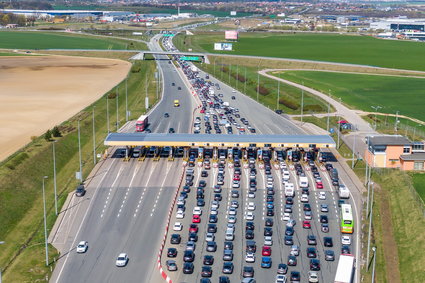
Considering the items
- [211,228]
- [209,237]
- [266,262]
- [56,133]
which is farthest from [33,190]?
[266,262]

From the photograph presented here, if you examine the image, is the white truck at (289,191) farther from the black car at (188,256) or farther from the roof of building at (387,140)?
the black car at (188,256)

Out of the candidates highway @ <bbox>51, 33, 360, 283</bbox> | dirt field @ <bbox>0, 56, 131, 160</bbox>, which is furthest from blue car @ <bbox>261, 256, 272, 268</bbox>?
dirt field @ <bbox>0, 56, 131, 160</bbox>

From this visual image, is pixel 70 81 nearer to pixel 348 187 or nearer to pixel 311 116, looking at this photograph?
pixel 311 116

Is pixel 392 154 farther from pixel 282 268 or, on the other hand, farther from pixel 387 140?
pixel 282 268

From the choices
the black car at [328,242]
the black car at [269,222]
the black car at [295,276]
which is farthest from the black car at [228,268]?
the black car at [269,222]

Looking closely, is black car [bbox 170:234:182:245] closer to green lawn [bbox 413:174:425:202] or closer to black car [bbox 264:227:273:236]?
black car [bbox 264:227:273:236]

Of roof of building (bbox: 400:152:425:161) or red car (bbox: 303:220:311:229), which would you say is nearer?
red car (bbox: 303:220:311:229)
